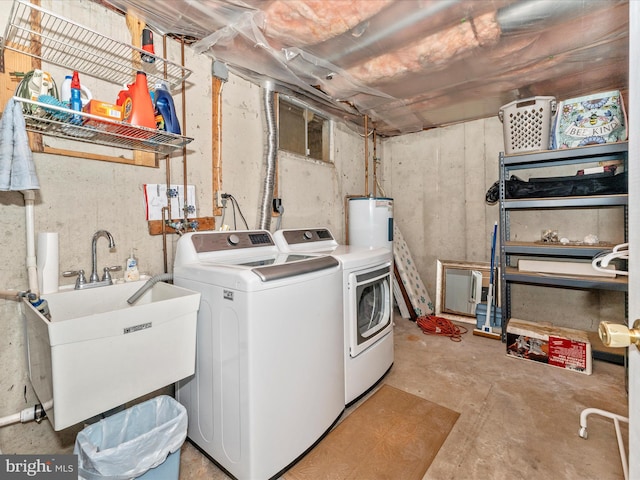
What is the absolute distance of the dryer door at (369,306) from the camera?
6.13ft

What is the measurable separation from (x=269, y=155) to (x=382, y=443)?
6.98 feet

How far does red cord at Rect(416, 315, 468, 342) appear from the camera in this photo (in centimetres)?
308

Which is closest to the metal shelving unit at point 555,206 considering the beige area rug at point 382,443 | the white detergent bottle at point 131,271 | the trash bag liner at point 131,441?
the beige area rug at point 382,443

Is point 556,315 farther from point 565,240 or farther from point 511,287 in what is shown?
point 565,240

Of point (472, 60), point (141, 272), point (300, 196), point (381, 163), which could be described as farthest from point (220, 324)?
point (381, 163)

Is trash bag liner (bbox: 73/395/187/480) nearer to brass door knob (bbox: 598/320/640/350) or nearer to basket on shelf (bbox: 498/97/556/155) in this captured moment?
brass door knob (bbox: 598/320/640/350)

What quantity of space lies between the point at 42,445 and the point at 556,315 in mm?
4125

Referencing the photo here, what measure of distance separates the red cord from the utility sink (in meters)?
2.53

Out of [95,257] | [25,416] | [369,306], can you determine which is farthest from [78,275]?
[369,306]

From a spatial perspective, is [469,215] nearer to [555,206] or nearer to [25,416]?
[555,206]

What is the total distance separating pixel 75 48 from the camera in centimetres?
143

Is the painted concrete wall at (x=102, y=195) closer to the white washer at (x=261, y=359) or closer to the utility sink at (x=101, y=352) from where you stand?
the utility sink at (x=101, y=352)

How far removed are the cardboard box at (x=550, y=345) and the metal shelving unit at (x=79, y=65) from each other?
2.99 meters

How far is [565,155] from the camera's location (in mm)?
2613
